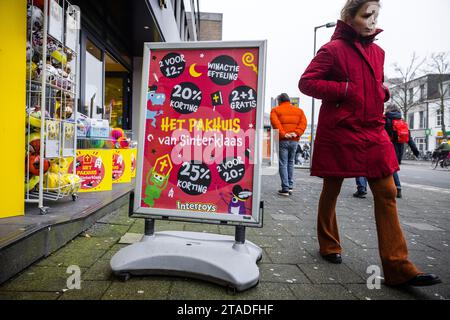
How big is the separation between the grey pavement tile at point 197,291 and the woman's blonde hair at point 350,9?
2.19 metres

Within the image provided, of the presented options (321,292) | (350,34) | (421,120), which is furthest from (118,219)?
(421,120)

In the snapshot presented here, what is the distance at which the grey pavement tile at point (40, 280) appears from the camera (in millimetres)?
2111

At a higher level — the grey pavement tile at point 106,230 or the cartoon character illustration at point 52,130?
the cartoon character illustration at point 52,130

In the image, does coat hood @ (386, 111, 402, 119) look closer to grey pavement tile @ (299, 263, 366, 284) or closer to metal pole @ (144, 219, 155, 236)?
grey pavement tile @ (299, 263, 366, 284)

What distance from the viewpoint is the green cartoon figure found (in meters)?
2.55

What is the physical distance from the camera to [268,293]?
2156 mm

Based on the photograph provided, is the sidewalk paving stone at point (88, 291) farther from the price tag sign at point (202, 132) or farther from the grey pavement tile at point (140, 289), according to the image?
the price tag sign at point (202, 132)

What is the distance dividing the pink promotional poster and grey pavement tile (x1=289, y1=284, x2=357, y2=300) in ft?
1.95

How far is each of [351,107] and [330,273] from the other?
1262mm

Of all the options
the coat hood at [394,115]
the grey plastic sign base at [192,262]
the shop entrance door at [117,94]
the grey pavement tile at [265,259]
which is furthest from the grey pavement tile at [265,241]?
the shop entrance door at [117,94]

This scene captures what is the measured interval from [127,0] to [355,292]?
23.0ft

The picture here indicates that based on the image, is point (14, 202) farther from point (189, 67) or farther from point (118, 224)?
point (189, 67)

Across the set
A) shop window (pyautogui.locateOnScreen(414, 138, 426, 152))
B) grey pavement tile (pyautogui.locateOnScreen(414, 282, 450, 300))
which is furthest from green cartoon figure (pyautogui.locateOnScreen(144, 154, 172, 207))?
shop window (pyautogui.locateOnScreen(414, 138, 426, 152))
